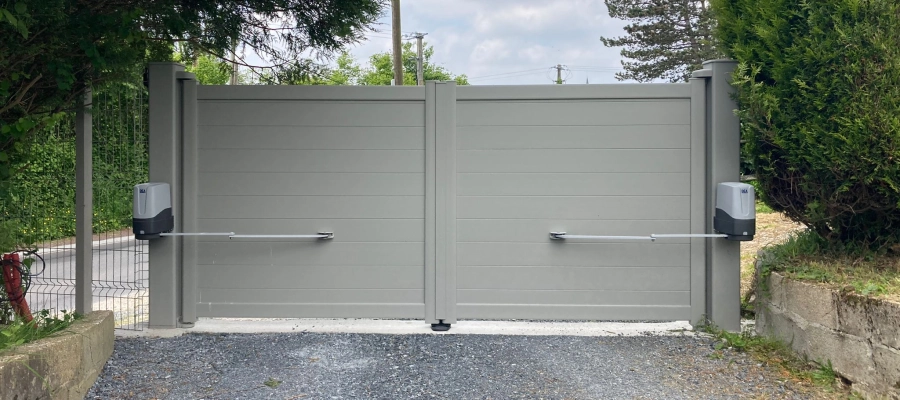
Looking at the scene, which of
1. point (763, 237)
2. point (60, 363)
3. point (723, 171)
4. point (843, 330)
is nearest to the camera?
point (60, 363)

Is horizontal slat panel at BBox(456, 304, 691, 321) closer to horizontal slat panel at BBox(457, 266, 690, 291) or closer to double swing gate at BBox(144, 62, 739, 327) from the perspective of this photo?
double swing gate at BBox(144, 62, 739, 327)

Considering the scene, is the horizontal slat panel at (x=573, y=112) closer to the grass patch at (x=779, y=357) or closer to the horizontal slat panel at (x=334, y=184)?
the horizontal slat panel at (x=334, y=184)

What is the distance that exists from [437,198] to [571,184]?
99 centimetres

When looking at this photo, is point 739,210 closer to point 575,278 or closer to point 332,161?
point 575,278

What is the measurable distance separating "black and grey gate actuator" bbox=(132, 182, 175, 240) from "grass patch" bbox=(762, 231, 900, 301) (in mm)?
4205

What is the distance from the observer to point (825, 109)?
369cm

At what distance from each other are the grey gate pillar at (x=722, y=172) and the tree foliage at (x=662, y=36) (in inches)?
816

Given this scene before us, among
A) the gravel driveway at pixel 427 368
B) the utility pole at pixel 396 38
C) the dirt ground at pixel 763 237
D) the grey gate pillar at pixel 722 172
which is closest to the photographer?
the gravel driveway at pixel 427 368

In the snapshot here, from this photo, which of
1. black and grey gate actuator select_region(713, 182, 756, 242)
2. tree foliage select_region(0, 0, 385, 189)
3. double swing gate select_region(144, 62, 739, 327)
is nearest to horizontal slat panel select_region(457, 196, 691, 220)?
double swing gate select_region(144, 62, 739, 327)

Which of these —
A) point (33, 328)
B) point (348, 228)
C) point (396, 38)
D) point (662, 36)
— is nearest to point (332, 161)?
point (348, 228)

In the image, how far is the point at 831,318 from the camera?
3.57 m

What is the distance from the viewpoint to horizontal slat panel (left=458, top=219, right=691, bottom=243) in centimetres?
459

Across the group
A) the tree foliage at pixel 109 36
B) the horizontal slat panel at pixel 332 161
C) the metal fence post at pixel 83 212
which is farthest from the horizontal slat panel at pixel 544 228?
the metal fence post at pixel 83 212

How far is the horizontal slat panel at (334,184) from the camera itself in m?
4.62
